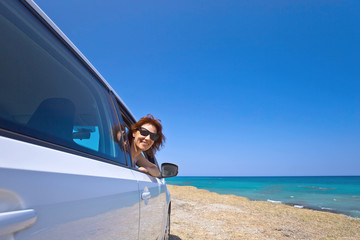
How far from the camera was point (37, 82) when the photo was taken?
956 mm

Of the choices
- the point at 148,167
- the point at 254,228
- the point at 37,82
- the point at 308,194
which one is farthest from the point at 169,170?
the point at 308,194

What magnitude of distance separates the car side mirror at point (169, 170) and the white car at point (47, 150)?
120 centimetres

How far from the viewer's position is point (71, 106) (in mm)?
1130

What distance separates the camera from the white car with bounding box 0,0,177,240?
0.58 meters

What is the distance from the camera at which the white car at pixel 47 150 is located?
581 mm

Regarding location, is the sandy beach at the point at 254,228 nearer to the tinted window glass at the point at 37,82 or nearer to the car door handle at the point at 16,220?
the tinted window glass at the point at 37,82

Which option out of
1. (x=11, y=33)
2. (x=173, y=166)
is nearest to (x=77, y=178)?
(x=11, y=33)

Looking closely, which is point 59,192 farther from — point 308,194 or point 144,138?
point 308,194

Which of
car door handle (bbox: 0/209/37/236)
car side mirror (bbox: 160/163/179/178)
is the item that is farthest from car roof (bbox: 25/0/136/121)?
car side mirror (bbox: 160/163/179/178)

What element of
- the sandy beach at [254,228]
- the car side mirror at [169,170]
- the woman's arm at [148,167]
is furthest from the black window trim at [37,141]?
the sandy beach at [254,228]

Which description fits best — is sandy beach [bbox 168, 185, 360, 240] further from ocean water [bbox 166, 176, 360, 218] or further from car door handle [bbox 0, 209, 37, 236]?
ocean water [bbox 166, 176, 360, 218]

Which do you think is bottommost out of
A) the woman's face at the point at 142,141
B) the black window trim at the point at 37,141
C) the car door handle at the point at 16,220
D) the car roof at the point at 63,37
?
the car door handle at the point at 16,220

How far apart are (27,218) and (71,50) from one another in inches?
33.4

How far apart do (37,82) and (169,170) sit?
192 centimetres
